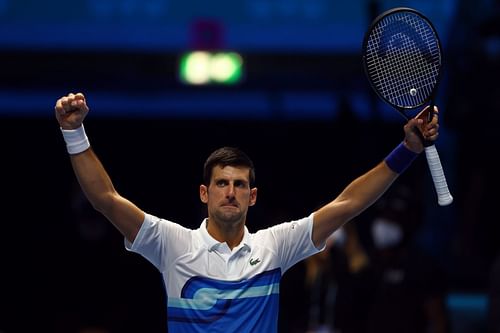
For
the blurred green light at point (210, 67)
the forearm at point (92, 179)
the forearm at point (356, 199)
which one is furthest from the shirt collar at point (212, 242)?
the blurred green light at point (210, 67)

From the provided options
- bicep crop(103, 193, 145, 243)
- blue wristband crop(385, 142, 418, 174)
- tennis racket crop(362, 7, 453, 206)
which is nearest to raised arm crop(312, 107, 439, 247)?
blue wristband crop(385, 142, 418, 174)

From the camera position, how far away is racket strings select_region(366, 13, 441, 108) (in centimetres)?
522

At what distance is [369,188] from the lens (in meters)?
5.08

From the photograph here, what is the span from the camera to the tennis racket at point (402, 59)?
5.20 m

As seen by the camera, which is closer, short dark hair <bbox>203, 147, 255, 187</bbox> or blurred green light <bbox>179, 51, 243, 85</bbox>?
short dark hair <bbox>203, 147, 255, 187</bbox>

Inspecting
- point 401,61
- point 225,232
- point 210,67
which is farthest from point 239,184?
point 210,67

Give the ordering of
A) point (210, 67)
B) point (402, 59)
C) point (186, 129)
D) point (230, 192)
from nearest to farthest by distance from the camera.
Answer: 1. point (230, 192)
2. point (402, 59)
3. point (210, 67)
4. point (186, 129)

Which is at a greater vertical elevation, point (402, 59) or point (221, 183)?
point (402, 59)

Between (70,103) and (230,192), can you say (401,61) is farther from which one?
(70,103)

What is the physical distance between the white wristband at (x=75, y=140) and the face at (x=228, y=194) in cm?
60

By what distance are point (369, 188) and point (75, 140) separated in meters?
1.29

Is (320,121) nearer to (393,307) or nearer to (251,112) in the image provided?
(251,112)

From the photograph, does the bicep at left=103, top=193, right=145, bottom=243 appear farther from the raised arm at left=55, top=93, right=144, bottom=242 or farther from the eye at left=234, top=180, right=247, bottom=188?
the eye at left=234, top=180, right=247, bottom=188

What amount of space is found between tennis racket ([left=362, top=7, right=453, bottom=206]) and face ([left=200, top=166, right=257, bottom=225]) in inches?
29.5
